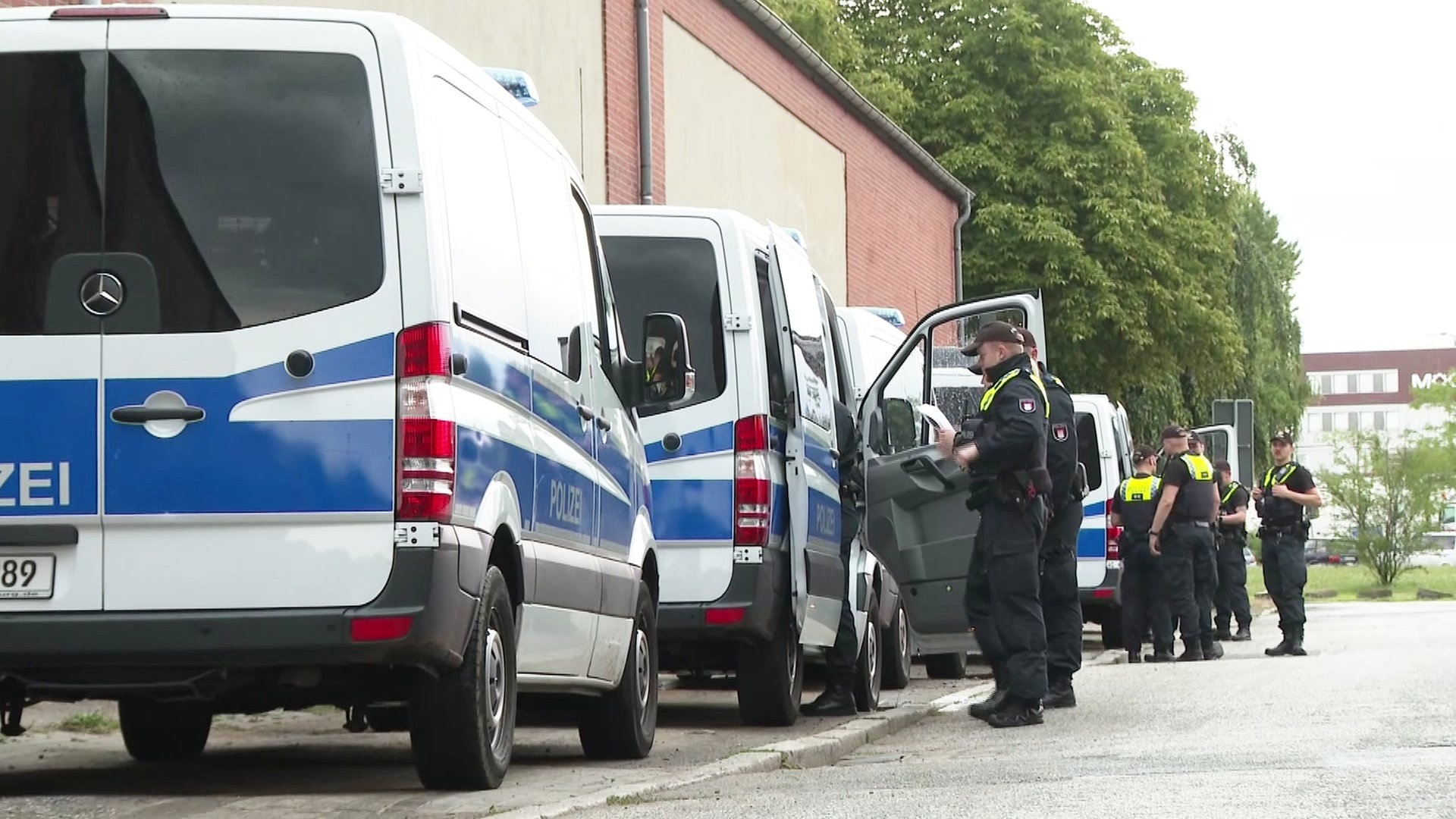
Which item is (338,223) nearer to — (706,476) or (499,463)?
(499,463)

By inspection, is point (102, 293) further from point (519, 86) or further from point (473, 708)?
point (519, 86)

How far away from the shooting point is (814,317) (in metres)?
11.8

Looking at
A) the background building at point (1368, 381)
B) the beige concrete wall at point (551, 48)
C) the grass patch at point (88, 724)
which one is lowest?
the grass patch at point (88, 724)

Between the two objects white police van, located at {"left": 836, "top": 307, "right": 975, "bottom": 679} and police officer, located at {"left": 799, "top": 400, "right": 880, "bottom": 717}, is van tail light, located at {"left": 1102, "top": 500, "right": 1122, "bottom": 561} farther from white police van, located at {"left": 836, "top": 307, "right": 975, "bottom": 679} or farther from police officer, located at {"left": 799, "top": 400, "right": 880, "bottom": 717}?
police officer, located at {"left": 799, "top": 400, "right": 880, "bottom": 717}

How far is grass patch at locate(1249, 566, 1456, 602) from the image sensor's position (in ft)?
165

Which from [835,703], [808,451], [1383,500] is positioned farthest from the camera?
[1383,500]

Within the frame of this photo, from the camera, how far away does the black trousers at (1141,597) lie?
1891 cm

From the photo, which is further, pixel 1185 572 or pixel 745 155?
pixel 745 155

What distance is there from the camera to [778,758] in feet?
28.9

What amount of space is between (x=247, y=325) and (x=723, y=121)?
16.8 m

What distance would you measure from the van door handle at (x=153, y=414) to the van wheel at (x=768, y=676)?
14.9 ft

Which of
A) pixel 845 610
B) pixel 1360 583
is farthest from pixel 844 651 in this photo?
pixel 1360 583

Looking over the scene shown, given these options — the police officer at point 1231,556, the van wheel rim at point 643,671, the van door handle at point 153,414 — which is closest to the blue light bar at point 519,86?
the van wheel rim at point 643,671

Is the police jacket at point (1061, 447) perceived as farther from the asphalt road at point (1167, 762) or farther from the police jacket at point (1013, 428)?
the asphalt road at point (1167, 762)
